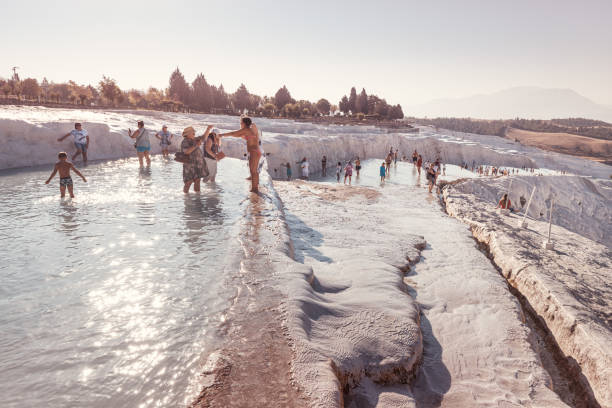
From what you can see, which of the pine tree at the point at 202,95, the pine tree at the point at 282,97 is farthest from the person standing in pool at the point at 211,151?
the pine tree at the point at 282,97

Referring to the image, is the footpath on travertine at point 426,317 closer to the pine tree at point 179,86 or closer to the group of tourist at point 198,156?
the group of tourist at point 198,156

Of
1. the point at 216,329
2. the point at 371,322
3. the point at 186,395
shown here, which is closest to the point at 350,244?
the point at 371,322

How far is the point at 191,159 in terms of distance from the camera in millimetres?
6988

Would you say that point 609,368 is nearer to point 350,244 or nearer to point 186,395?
Answer: point 350,244

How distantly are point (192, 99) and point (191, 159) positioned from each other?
58.7 m

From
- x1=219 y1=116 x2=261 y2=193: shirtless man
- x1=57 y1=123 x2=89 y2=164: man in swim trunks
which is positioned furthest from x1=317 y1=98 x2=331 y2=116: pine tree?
x1=219 y1=116 x2=261 y2=193: shirtless man

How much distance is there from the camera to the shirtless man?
716 centimetres

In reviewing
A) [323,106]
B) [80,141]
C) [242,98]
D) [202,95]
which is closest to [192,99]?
[202,95]

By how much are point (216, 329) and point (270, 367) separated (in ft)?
2.09

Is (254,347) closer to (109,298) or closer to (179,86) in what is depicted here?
(109,298)

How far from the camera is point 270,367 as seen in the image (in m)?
2.39

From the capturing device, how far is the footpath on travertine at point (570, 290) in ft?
12.8

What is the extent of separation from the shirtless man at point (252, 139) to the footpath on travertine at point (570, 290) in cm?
566

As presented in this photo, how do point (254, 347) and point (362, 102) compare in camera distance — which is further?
point (362, 102)
